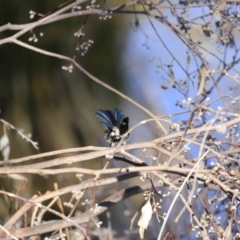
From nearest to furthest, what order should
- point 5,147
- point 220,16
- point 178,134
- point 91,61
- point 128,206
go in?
1. point 178,134
2. point 220,16
3. point 5,147
4. point 128,206
5. point 91,61

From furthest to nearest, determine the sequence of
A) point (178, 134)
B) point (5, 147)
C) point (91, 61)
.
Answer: point (91, 61) → point (5, 147) → point (178, 134)

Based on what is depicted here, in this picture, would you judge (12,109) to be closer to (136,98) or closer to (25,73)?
(25,73)

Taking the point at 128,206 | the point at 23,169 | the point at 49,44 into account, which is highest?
the point at 49,44

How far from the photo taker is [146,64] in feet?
7.58

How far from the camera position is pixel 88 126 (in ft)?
7.61

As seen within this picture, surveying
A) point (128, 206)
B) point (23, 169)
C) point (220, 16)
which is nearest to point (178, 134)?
point (23, 169)

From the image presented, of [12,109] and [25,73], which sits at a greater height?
[25,73]

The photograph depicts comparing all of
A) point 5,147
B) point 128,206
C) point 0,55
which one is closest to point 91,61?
point 0,55

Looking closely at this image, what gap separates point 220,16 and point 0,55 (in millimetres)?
1367

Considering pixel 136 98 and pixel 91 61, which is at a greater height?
pixel 91 61

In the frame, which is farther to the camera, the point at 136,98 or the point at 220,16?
the point at 136,98

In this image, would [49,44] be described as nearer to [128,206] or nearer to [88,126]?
[88,126]

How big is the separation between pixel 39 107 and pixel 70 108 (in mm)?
149

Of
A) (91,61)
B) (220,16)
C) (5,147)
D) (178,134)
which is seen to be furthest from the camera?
(91,61)
